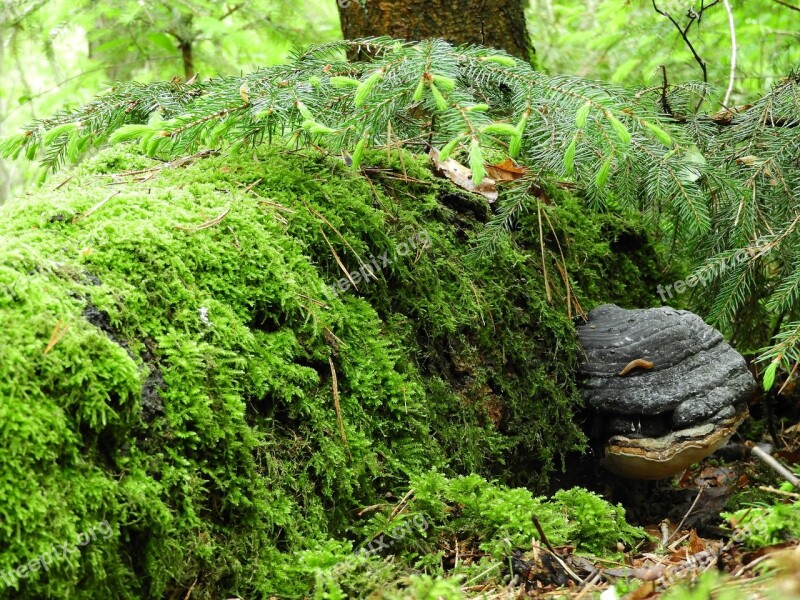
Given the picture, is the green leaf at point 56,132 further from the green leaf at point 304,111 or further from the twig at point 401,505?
the twig at point 401,505

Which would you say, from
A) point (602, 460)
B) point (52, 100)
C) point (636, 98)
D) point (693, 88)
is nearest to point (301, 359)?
point (602, 460)

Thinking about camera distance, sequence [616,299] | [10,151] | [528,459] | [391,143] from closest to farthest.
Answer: [10,151] → [528,459] → [391,143] → [616,299]

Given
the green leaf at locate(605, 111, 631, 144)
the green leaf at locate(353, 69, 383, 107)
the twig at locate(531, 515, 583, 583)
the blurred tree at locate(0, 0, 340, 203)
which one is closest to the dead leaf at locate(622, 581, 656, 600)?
the twig at locate(531, 515, 583, 583)

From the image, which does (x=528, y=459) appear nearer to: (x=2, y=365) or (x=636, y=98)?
(x=636, y=98)

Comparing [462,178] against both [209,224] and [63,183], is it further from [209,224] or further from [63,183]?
[63,183]

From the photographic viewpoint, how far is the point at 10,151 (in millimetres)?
2850

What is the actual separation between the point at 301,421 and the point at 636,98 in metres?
2.02

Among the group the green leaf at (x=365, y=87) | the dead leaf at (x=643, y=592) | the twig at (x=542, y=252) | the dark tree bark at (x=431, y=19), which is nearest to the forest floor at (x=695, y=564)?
the dead leaf at (x=643, y=592)

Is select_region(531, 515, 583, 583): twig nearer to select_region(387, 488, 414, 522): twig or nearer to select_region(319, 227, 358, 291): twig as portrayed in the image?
select_region(387, 488, 414, 522): twig

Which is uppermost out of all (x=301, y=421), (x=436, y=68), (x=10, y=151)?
(x=10, y=151)

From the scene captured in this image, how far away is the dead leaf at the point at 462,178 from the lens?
3496mm

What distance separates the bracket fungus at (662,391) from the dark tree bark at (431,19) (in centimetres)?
211

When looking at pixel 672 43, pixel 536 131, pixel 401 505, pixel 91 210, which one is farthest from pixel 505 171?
pixel 672 43

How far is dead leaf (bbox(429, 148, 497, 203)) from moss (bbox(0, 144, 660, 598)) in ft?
0.49
